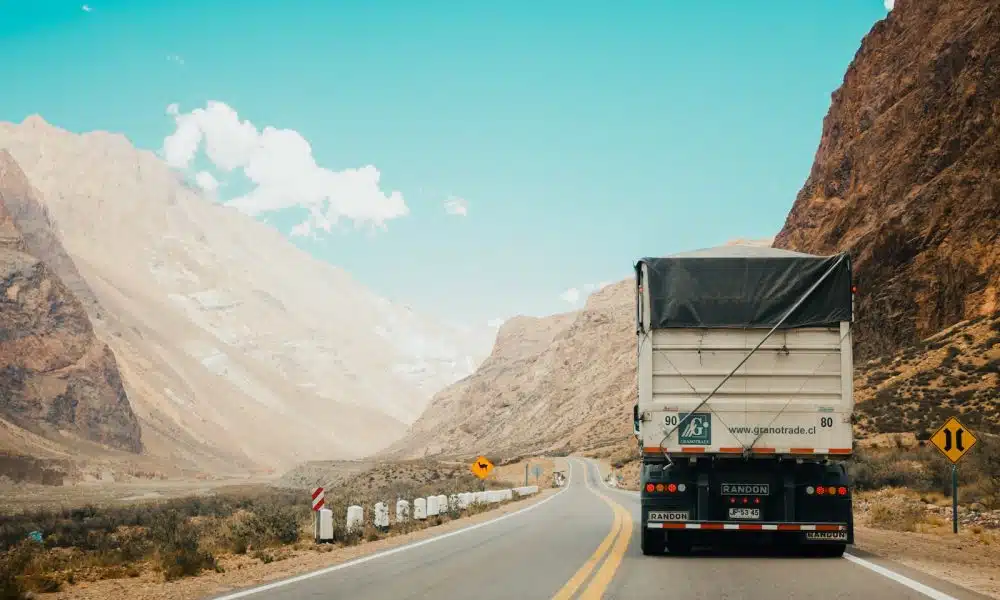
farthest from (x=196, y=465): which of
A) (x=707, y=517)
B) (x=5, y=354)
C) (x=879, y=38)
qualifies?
(x=707, y=517)

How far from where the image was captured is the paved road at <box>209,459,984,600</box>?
10945 mm

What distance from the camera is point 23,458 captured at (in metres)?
85.1

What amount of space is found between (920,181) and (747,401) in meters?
52.2

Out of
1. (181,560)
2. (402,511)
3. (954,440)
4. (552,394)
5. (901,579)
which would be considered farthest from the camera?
(552,394)

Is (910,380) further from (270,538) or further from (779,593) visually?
(779,593)

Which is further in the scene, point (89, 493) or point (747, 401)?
point (89, 493)

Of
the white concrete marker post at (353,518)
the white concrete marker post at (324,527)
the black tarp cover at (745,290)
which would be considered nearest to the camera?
the black tarp cover at (745,290)

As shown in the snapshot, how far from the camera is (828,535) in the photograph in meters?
14.2

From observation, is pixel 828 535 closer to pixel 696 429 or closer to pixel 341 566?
pixel 696 429

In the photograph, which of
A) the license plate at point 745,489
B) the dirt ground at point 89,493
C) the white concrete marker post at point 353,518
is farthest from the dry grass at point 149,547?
the dirt ground at point 89,493

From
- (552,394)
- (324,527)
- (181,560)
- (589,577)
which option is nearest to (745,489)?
(589,577)

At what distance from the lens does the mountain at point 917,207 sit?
47.7m

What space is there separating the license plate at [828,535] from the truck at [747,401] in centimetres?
2

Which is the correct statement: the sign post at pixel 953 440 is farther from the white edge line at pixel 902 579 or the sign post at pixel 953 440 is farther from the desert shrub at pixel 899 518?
the white edge line at pixel 902 579
